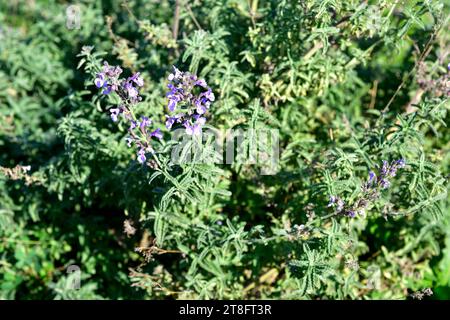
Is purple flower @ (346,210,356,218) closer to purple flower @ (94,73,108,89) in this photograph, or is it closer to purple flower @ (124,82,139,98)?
purple flower @ (124,82,139,98)

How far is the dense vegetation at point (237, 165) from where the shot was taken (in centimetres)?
316

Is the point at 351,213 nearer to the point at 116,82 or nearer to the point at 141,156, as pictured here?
the point at 141,156

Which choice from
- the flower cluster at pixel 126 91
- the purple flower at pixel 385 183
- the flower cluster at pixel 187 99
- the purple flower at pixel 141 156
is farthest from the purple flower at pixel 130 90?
the purple flower at pixel 385 183

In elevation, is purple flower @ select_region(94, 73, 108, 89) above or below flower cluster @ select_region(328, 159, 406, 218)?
above

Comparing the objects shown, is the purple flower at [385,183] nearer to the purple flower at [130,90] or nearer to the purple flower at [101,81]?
the purple flower at [130,90]

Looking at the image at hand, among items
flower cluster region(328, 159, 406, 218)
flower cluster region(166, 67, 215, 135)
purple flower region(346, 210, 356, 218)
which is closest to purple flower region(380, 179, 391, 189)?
flower cluster region(328, 159, 406, 218)

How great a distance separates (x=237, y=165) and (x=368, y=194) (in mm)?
801

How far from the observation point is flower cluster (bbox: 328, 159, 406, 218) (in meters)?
2.95

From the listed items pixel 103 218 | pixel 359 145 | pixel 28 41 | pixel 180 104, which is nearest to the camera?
pixel 180 104

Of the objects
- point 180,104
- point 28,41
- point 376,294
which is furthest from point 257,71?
point 28,41

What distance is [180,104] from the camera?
9.32ft

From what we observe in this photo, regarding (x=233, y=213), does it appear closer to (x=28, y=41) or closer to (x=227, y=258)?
(x=227, y=258)

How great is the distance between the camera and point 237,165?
11.4ft

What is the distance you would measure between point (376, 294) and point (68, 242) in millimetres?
Answer: 2125
